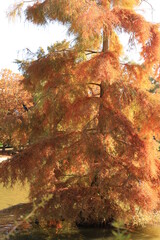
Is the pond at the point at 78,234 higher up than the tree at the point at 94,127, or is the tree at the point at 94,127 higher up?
the tree at the point at 94,127

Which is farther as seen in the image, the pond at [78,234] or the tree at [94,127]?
the tree at [94,127]

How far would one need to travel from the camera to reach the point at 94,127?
7.34 m

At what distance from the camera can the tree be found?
21.8 ft

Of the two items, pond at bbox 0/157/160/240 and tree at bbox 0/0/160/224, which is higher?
tree at bbox 0/0/160/224

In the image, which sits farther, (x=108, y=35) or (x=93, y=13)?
(x=108, y=35)

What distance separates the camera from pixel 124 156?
24.1 ft

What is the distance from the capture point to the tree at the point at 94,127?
6.66 meters

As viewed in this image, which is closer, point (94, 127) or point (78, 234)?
point (78, 234)

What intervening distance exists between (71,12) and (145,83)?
2.24 m

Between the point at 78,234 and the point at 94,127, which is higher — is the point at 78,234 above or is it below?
below

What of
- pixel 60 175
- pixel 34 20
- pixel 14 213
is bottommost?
pixel 14 213

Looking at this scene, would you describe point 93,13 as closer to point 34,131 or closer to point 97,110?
point 97,110

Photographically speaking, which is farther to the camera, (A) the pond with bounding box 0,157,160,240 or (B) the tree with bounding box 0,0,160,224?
(B) the tree with bounding box 0,0,160,224

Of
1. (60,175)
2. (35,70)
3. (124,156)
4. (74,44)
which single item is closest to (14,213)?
(60,175)
